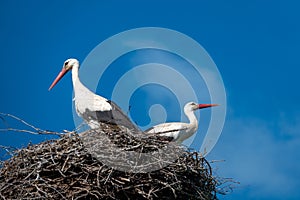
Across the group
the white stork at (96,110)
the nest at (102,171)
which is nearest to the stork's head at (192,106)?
the white stork at (96,110)

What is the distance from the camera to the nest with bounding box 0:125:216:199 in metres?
3.96

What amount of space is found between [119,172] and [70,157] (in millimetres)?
407

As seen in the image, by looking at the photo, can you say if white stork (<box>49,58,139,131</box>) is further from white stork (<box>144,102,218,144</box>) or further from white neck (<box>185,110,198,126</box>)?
white neck (<box>185,110,198,126</box>)

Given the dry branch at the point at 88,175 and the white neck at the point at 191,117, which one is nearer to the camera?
the dry branch at the point at 88,175

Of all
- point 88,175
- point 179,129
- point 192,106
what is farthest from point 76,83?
point 88,175

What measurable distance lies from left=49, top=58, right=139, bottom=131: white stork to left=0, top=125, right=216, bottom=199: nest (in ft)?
3.00

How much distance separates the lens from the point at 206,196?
4.31 meters

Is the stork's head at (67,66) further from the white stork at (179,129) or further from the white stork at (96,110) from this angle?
the white stork at (179,129)

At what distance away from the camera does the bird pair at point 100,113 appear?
18.0 feet

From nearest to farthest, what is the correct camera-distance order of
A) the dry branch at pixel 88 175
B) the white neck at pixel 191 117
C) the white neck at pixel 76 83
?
1. the dry branch at pixel 88 175
2. the white neck at pixel 76 83
3. the white neck at pixel 191 117

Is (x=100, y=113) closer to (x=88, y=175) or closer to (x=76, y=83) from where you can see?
(x=76, y=83)

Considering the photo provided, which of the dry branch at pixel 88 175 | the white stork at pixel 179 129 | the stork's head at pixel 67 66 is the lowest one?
the dry branch at pixel 88 175

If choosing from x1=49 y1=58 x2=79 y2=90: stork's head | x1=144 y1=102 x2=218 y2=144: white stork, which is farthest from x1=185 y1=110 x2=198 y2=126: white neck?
x1=49 y1=58 x2=79 y2=90: stork's head

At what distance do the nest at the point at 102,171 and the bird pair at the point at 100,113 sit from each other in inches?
34.8
